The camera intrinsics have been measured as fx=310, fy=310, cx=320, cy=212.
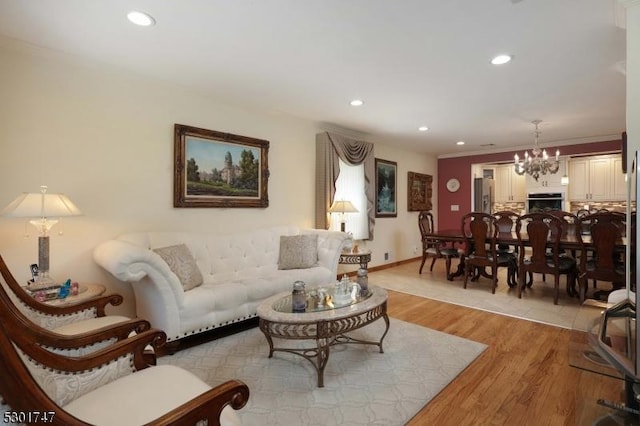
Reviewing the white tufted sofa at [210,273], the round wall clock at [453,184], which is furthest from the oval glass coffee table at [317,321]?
the round wall clock at [453,184]

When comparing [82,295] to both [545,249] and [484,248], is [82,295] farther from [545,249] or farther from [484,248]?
[545,249]

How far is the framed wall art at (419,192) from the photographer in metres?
6.79

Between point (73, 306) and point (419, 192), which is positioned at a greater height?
point (419, 192)

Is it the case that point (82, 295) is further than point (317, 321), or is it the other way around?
point (82, 295)

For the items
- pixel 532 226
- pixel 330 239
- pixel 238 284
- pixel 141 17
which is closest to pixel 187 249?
pixel 238 284

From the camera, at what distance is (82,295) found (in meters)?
2.22

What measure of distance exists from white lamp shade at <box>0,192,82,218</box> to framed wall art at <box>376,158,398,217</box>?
473 cm

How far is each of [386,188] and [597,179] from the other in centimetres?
431

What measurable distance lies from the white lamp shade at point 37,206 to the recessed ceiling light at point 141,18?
138 cm

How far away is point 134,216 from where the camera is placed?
3.02 m

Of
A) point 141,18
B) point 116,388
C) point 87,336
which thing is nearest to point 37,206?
point 87,336

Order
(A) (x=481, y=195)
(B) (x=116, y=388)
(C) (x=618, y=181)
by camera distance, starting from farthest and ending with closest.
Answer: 1. (A) (x=481, y=195)
2. (C) (x=618, y=181)
3. (B) (x=116, y=388)

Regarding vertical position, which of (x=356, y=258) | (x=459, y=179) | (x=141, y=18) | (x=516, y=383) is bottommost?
(x=516, y=383)

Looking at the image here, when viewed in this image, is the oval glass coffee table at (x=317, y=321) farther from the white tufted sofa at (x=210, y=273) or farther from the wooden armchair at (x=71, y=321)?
the wooden armchair at (x=71, y=321)
